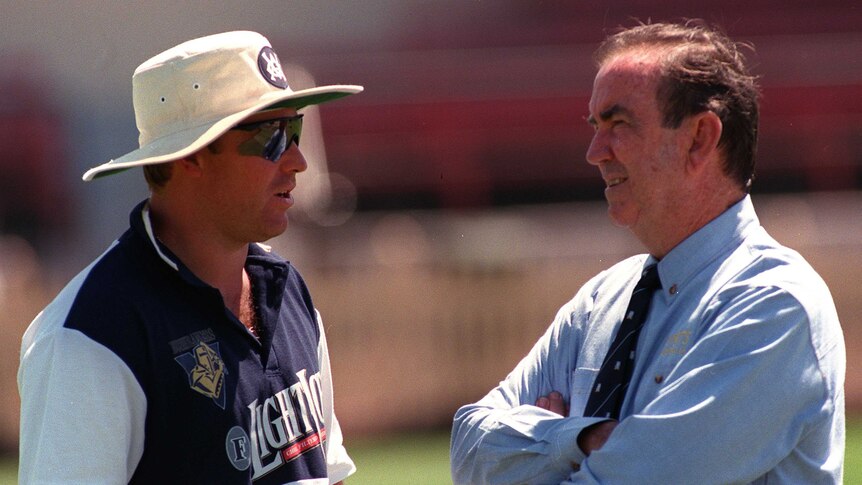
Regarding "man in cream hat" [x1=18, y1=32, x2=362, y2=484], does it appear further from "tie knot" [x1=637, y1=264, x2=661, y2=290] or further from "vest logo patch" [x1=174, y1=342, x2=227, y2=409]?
"tie knot" [x1=637, y1=264, x2=661, y2=290]

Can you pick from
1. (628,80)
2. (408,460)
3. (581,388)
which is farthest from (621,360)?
(408,460)

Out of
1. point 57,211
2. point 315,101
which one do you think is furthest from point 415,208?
point 315,101

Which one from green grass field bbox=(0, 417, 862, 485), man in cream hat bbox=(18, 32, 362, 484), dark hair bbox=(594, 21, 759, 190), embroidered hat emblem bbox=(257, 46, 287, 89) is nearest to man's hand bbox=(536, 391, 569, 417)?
man in cream hat bbox=(18, 32, 362, 484)

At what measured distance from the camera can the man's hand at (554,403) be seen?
3002 millimetres

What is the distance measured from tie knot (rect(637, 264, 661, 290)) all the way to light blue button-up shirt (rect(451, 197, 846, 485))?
0.03 m

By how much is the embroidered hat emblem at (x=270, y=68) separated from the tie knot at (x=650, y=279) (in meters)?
1.00

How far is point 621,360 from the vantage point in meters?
2.88

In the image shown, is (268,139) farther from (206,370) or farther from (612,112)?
(612,112)

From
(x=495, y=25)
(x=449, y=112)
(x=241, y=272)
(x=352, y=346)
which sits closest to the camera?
(x=241, y=272)

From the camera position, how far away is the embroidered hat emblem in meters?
3.02

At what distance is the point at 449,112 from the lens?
1557cm

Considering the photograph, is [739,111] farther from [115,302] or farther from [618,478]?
[115,302]

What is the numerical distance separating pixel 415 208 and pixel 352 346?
5261mm

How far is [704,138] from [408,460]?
5888mm
